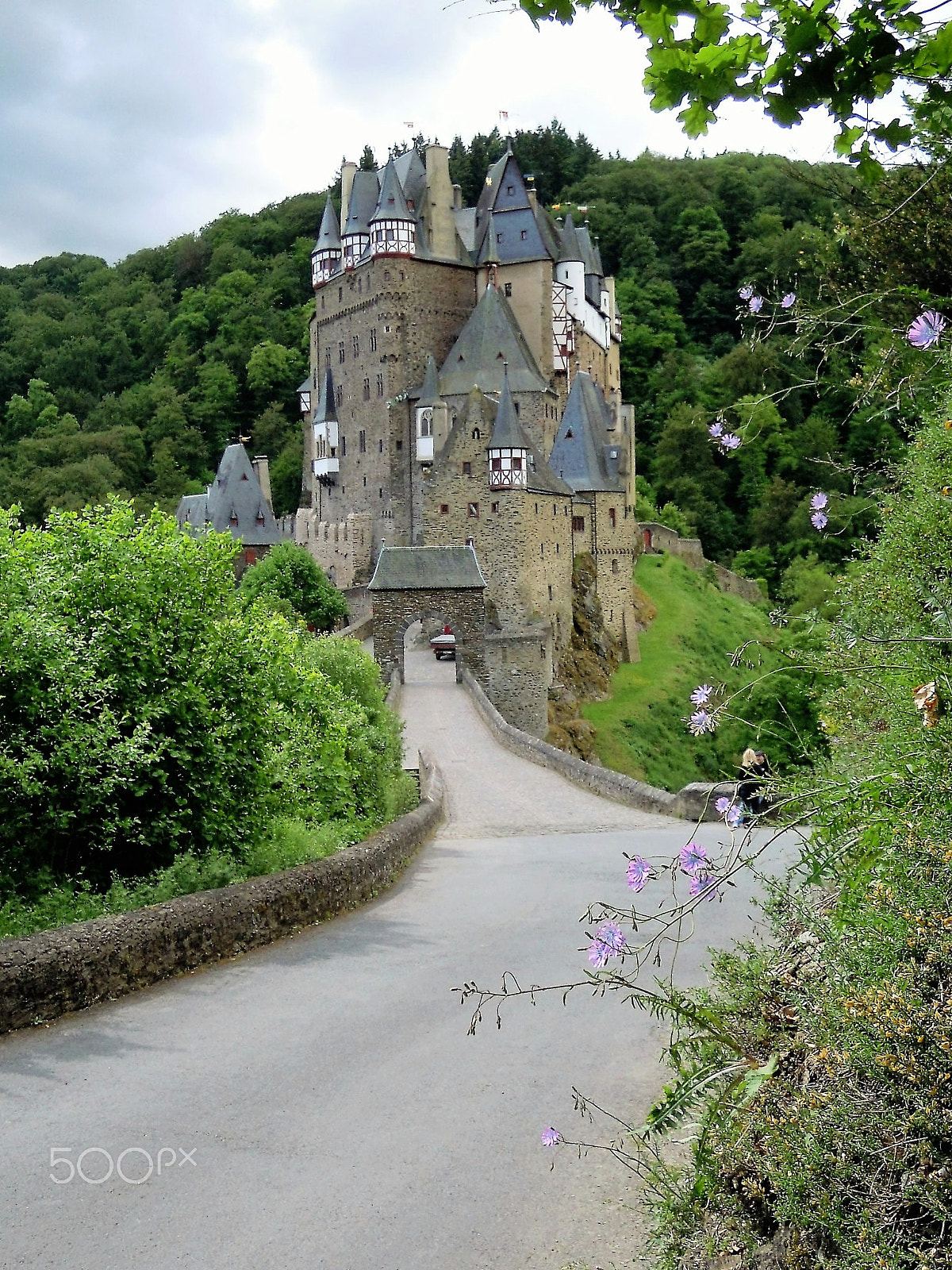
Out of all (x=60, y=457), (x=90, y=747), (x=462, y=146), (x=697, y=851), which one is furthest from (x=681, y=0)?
(x=462, y=146)

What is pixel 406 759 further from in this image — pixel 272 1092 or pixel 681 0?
pixel 681 0

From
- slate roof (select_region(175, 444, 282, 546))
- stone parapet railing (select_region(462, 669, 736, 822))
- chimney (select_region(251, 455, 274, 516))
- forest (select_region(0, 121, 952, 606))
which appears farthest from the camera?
forest (select_region(0, 121, 952, 606))

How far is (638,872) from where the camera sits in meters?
3.89

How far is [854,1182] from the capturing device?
3412mm

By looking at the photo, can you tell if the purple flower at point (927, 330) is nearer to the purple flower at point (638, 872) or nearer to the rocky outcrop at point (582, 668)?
the purple flower at point (638, 872)

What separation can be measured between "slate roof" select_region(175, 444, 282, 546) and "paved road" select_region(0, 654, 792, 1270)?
5056 centimetres

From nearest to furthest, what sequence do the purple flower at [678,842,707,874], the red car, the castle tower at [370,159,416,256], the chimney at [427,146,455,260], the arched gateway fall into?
1. the purple flower at [678,842,707,874]
2. the arched gateway
3. the red car
4. the castle tower at [370,159,416,256]
5. the chimney at [427,146,455,260]

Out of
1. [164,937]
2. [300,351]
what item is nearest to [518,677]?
[164,937]

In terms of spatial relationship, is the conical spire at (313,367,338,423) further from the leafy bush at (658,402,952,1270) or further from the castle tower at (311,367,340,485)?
the leafy bush at (658,402,952,1270)

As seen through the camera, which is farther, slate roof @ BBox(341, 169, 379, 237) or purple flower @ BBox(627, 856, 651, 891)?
slate roof @ BBox(341, 169, 379, 237)

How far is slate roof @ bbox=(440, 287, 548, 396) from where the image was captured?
51062 mm

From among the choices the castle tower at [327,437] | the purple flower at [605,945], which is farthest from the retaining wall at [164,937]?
the castle tower at [327,437]
